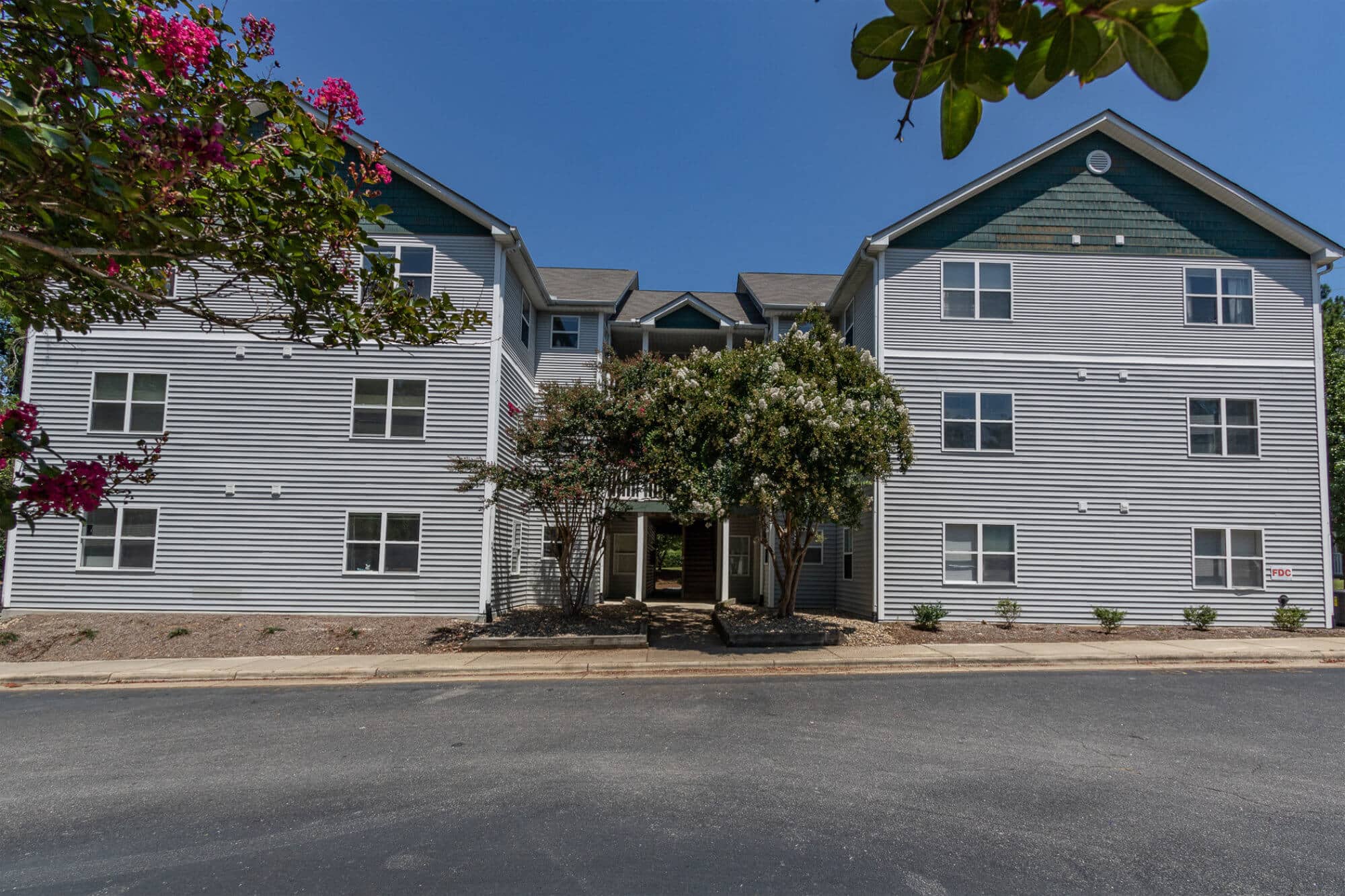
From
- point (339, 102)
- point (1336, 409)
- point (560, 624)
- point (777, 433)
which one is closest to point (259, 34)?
point (339, 102)

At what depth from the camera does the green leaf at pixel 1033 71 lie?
1423 millimetres

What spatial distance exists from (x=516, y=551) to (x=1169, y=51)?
18.3m

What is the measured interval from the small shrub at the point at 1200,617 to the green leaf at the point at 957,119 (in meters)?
17.8

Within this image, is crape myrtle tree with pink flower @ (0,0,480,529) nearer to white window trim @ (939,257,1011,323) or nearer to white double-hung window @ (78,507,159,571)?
white double-hung window @ (78,507,159,571)

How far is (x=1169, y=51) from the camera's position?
120 centimetres

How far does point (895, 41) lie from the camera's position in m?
1.47

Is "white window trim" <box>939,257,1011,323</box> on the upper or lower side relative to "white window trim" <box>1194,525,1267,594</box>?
upper

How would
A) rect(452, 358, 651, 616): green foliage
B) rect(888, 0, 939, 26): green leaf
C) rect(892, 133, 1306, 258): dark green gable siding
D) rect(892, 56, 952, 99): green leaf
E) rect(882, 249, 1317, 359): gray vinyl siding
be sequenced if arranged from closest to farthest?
rect(888, 0, 939, 26): green leaf → rect(892, 56, 952, 99): green leaf → rect(452, 358, 651, 616): green foliage → rect(882, 249, 1317, 359): gray vinyl siding → rect(892, 133, 1306, 258): dark green gable siding

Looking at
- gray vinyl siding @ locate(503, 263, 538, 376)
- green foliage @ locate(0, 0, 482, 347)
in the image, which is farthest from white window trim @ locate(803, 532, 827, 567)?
green foliage @ locate(0, 0, 482, 347)

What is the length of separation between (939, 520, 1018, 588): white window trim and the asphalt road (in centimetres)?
663

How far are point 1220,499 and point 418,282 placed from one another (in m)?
17.8

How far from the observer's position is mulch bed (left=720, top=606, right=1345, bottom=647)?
14062 millimetres

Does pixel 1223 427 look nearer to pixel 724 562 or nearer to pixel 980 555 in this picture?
pixel 980 555

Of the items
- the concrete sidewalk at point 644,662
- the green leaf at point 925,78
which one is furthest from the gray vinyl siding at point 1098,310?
the green leaf at point 925,78
